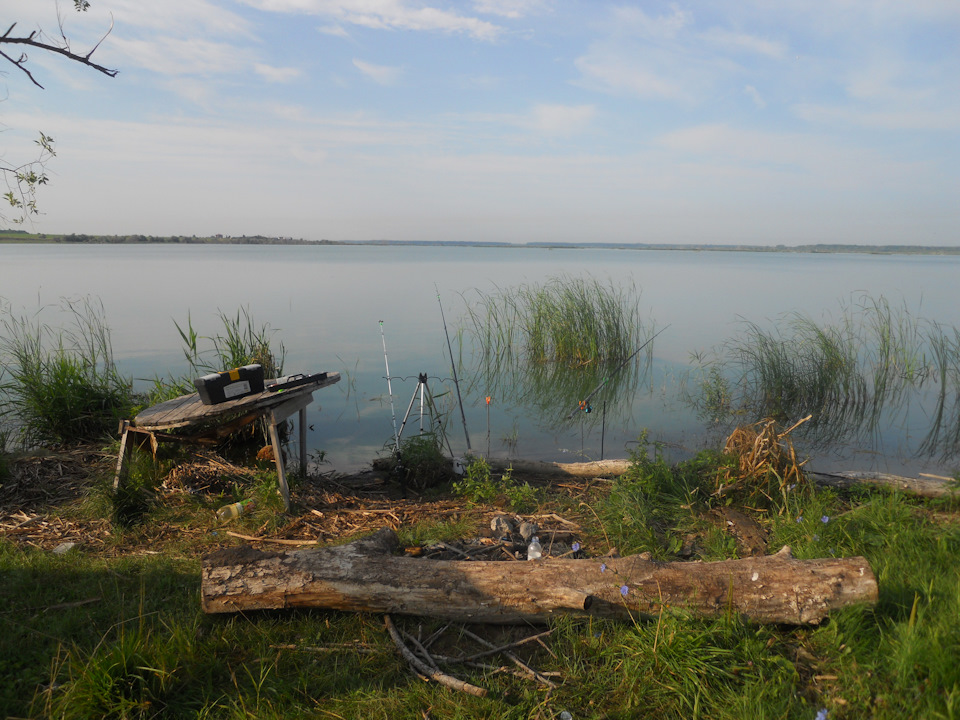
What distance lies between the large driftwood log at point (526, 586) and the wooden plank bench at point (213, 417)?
1507mm

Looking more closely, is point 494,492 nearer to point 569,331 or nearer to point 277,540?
point 277,540

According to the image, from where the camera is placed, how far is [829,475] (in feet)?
16.3

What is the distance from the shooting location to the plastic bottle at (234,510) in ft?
14.4

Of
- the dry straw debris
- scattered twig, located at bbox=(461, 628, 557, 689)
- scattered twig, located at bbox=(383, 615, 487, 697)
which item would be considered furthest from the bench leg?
the dry straw debris

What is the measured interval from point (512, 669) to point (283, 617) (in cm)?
119

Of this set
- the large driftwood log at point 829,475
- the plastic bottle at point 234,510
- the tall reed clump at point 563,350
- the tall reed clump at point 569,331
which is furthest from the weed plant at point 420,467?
the tall reed clump at point 569,331

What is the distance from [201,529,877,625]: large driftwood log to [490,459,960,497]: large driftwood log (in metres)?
2.23

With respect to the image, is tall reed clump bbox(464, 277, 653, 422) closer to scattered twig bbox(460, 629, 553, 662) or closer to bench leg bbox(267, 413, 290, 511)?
bench leg bbox(267, 413, 290, 511)

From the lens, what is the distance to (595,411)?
917cm

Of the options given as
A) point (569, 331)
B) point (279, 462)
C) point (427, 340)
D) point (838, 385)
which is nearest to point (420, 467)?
point (279, 462)

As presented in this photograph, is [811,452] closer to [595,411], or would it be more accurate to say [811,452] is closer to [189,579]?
[595,411]

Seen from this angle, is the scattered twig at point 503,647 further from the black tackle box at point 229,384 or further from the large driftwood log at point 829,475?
the black tackle box at point 229,384

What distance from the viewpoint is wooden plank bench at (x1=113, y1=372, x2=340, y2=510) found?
13.8 feet

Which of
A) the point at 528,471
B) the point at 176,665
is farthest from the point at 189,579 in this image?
the point at 528,471
